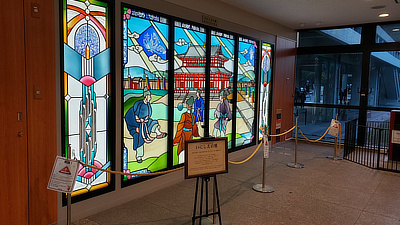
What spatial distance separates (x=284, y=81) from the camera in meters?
8.89

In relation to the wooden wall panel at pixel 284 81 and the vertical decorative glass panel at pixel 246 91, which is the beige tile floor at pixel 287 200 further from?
the wooden wall panel at pixel 284 81

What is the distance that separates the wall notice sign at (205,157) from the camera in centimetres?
322

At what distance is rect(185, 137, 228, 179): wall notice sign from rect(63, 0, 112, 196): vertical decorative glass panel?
1486mm

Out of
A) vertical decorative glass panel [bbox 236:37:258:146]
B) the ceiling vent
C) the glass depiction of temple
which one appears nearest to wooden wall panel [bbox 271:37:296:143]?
vertical decorative glass panel [bbox 236:37:258:146]

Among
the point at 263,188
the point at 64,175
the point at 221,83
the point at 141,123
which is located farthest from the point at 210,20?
the point at 64,175

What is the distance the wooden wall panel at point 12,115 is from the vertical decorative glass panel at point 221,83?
356 cm

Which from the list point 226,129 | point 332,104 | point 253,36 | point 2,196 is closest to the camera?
point 2,196

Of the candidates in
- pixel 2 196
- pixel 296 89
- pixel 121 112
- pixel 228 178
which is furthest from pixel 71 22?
pixel 296 89

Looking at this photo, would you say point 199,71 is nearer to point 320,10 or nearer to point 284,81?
point 320,10

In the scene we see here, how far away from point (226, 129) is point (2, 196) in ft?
14.4

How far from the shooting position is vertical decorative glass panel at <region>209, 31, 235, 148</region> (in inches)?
242

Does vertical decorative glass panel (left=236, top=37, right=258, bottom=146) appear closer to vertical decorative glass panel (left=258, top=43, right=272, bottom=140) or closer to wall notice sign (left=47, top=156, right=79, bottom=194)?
vertical decorative glass panel (left=258, top=43, right=272, bottom=140)

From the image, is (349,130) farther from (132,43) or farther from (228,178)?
(132,43)

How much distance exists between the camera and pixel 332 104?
9078 mm
